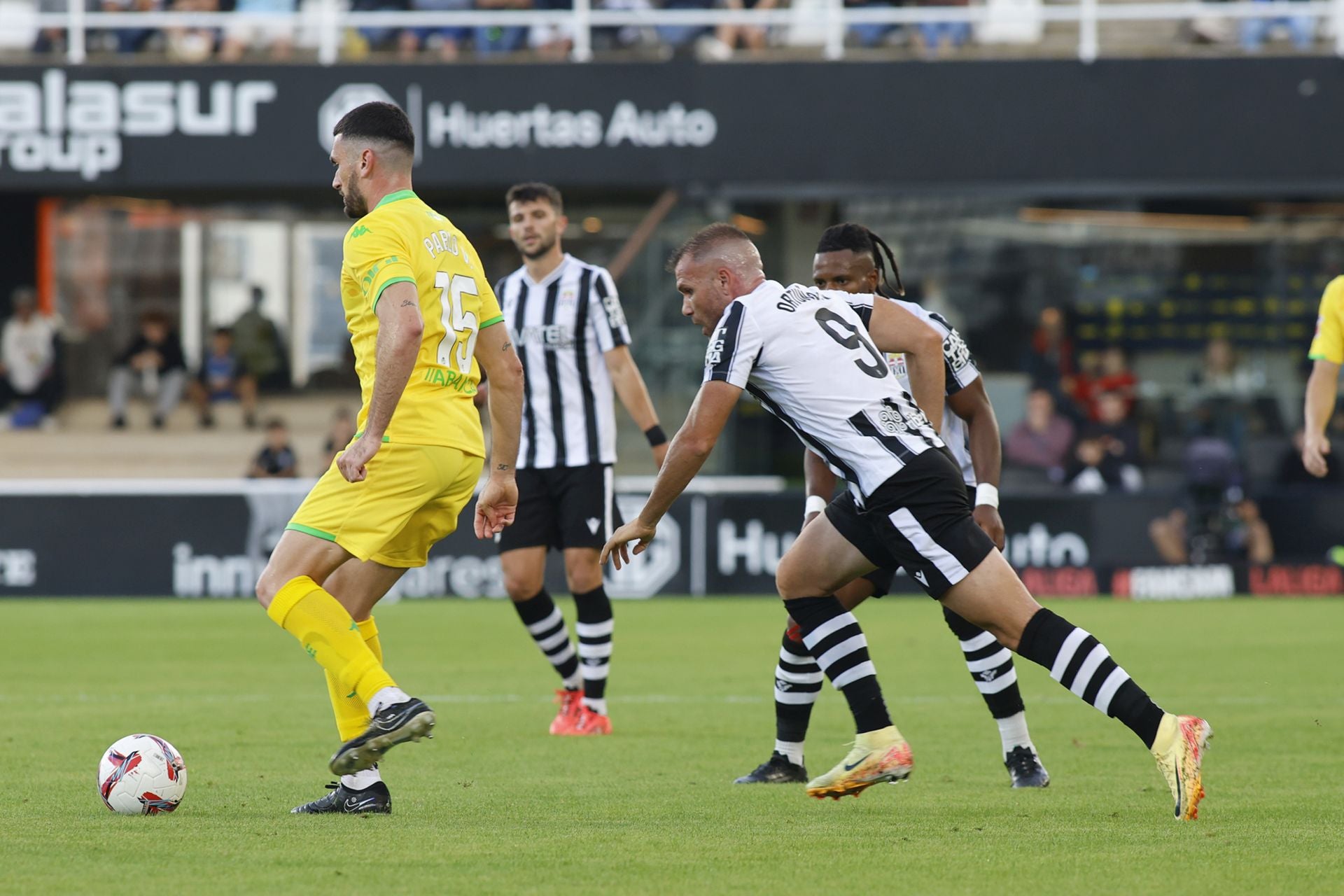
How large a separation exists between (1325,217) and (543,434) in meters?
16.6

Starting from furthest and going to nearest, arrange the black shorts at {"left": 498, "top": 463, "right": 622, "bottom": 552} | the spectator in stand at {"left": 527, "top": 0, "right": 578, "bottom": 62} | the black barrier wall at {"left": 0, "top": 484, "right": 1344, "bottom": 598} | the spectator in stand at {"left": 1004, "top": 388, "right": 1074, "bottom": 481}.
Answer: the spectator in stand at {"left": 527, "top": 0, "right": 578, "bottom": 62}, the spectator in stand at {"left": 1004, "top": 388, "right": 1074, "bottom": 481}, the black barrier wall at {"left": 0, "top": 484, "right": 1344, "bottom": 598}, the black shorts at {"left": 498, "top": 463, "right": 622, "bottom": 552}

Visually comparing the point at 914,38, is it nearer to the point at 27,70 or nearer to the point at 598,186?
the point at 598,186

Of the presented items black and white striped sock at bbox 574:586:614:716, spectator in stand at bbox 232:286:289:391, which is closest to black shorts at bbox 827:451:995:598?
black and white striped sock at bbox 574:586:614:716

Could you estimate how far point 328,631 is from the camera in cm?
561

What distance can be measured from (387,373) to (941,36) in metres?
15.0

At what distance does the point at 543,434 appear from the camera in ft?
29.4

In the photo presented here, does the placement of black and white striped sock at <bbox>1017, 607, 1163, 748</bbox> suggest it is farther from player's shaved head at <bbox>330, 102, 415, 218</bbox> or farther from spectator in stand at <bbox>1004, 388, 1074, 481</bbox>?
spectator in stand at <bbox>1004, 388, 1074, 481</bbox>

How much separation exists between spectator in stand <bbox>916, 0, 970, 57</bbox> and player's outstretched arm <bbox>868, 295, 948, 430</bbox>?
13.1m

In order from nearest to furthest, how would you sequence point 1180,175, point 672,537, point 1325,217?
1. point 672,537
2. point 1180,175
3. point 1325,217

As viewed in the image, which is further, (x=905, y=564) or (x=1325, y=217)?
(x=1325, y=217)

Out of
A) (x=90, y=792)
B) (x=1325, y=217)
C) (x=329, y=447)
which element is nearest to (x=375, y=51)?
(x=329, y=447)

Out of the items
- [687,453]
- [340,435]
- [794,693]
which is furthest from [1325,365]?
[340,435]

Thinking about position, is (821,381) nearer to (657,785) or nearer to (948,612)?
(948,612)

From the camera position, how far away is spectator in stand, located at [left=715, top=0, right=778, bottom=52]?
63.6 feet
